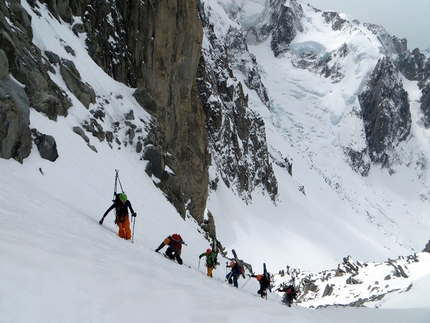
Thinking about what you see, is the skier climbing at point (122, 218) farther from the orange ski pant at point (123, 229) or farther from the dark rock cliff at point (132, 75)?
the dark rock cliff at point (132, 75)

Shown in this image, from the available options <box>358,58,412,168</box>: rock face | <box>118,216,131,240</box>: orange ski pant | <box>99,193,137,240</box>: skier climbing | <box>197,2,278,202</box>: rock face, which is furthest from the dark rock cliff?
<box>358,58,412,168</box>: rock face

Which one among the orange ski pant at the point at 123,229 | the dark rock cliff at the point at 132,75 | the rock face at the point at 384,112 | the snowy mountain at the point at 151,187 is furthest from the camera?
the rock face at the point at 384,112

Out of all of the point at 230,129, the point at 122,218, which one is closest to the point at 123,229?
the point at 122,218

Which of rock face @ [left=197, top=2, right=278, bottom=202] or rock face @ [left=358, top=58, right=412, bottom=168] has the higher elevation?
rock face @ [left=358, top=58, right=412, bottom=168]

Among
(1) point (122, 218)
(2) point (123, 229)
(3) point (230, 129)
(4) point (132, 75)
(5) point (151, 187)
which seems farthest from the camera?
(3) point (230, 129)

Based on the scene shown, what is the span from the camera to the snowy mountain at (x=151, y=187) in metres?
4.30

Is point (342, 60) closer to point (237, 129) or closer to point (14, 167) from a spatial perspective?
point (237, 129)

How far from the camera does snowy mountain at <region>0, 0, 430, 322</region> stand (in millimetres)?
4305

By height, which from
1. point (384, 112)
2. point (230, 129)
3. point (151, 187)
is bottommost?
point (151, 187)

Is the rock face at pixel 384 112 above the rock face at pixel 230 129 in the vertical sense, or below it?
above

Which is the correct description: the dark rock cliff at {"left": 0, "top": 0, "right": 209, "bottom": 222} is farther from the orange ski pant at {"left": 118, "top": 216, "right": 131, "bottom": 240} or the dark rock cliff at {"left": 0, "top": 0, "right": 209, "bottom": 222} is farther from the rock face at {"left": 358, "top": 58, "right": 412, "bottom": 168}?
the rock face at {"left": 358, "top": 58, "right": 412, "bottom": 168}

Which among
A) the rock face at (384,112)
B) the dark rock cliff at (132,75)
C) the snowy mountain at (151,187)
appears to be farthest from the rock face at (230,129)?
the rock face at (384,112)

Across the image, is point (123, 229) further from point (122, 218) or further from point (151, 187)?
point (151, 187)

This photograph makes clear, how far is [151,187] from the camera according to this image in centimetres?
2256
